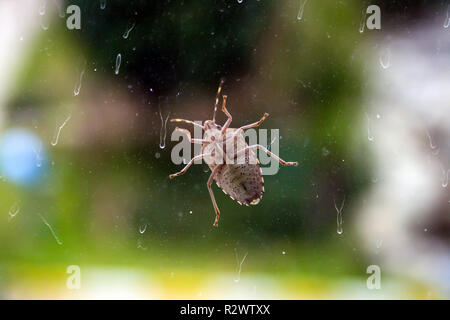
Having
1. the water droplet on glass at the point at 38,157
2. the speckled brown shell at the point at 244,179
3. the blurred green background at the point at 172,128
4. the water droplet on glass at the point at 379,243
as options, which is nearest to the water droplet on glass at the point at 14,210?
the blurred green background at the point at 172,128

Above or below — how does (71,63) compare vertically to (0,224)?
above

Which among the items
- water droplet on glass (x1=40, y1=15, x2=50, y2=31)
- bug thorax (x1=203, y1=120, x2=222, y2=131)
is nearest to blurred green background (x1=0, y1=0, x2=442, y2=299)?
water droplet on glass (x1=40, y1=15, x2=50, y2=31)

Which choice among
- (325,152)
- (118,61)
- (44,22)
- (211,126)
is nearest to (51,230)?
(118,61)

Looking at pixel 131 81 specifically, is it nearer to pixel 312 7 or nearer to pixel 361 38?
pixel 312 7

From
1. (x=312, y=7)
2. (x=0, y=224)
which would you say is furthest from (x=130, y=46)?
(x=0, y=224)

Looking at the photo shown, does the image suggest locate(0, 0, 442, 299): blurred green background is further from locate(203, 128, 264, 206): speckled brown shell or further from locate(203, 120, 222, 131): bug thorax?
locate(203, 128, 264, 206): speckled brown shell

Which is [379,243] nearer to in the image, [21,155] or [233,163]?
[233,163]
